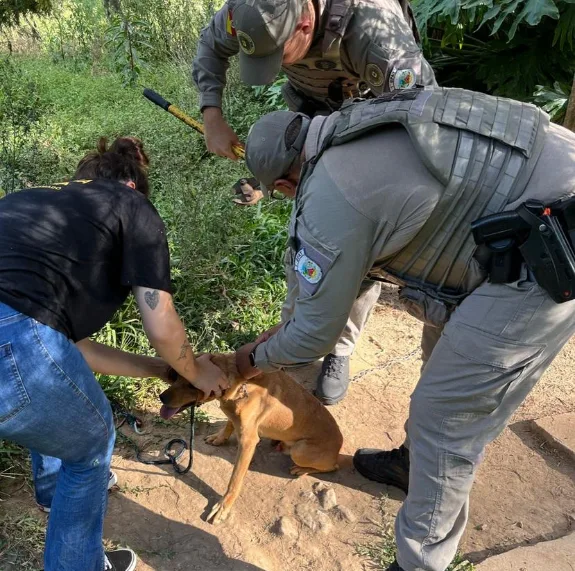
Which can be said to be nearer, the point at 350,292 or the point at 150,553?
the point at 350,292

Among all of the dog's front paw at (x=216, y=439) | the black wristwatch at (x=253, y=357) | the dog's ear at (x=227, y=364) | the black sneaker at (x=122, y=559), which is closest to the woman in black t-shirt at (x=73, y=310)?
the black sneaker at (x=122, y=559)

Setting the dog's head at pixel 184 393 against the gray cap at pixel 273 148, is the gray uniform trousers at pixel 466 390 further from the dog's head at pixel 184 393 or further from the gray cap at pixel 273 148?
the dog's head at pixel 184 393

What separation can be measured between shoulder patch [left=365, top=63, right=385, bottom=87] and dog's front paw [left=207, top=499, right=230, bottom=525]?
2.45 m

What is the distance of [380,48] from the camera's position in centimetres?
307

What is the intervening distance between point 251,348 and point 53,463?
112 cm

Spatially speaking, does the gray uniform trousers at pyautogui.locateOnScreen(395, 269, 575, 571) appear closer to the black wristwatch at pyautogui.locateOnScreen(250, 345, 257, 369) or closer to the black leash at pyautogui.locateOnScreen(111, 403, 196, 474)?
the black wristwatch at pyautogui.locateOnScreen(250, 345, 257, 369)

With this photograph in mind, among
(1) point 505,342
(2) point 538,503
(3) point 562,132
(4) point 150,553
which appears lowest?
(4) point 150,553

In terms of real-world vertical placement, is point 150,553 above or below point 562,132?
below

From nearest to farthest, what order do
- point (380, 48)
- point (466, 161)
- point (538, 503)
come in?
point (466, 161) → point (380, 48) → point (538, 503)

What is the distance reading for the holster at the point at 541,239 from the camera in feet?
6.37

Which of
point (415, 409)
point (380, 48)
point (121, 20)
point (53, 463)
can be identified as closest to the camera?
point (415, 409)

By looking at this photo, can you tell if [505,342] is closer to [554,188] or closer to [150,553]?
[554,188]

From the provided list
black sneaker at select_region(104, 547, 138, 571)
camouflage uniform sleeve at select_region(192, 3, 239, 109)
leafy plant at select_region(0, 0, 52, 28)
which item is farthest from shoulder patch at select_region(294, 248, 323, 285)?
leafy plant at select_region(0, 0, 52, 28)

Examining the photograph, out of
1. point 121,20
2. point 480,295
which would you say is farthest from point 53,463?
point 121,20
